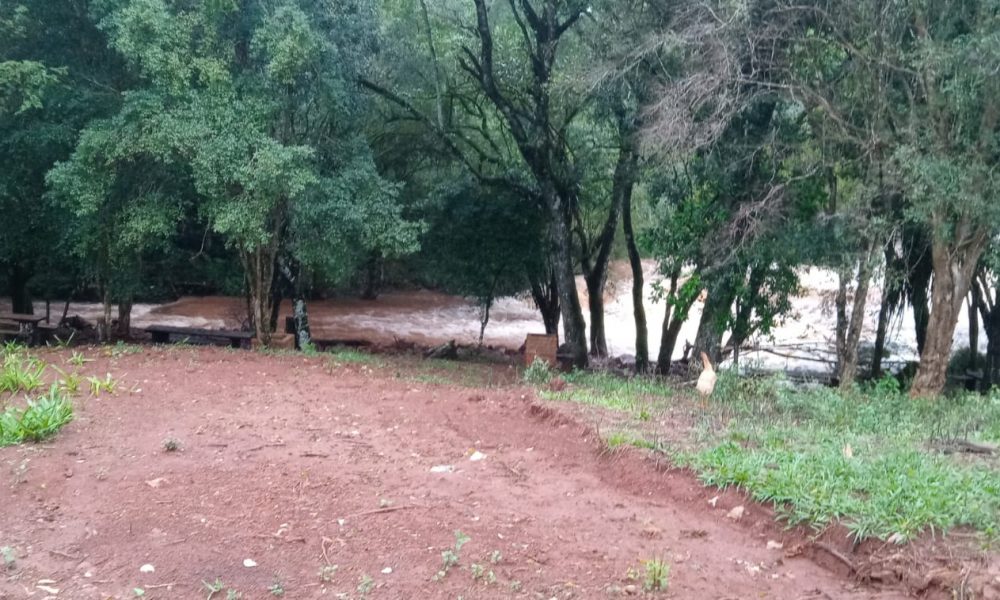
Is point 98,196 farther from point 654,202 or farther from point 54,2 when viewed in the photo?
point 654,202

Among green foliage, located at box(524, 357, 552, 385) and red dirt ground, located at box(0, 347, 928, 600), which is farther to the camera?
green foliage, located at box(524, 357, 552, 385)

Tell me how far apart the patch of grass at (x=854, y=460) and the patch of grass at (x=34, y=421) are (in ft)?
14.5

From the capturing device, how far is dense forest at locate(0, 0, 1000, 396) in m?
10.2

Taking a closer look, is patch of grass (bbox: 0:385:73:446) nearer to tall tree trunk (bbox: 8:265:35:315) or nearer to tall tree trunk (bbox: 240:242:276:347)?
tall tree trunk (bbox: 240:242:276:347)

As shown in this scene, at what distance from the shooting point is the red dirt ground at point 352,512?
178 inches

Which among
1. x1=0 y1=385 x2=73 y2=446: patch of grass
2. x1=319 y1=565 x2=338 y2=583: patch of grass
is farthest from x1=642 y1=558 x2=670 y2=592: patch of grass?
x1=0 y1=385 x2=73 y2=446: patch of grass

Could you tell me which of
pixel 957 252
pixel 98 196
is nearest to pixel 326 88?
pixel 98 196

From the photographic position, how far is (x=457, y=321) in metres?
30.4

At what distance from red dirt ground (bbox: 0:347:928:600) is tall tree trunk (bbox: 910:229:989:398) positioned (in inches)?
220

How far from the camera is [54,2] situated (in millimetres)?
12523

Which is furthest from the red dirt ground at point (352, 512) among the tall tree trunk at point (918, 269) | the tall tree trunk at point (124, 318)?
the tall tree trunk at point (124, 318)

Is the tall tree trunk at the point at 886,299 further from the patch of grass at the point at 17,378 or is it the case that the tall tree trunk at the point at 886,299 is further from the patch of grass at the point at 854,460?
the patch of grass at the point at 17,378

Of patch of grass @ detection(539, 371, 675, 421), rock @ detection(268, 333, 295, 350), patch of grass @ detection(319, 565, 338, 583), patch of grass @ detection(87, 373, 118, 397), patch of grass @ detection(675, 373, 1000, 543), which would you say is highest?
rock @ detection(268, 333, 295, 350)

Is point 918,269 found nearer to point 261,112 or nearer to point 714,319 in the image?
point 714,319
